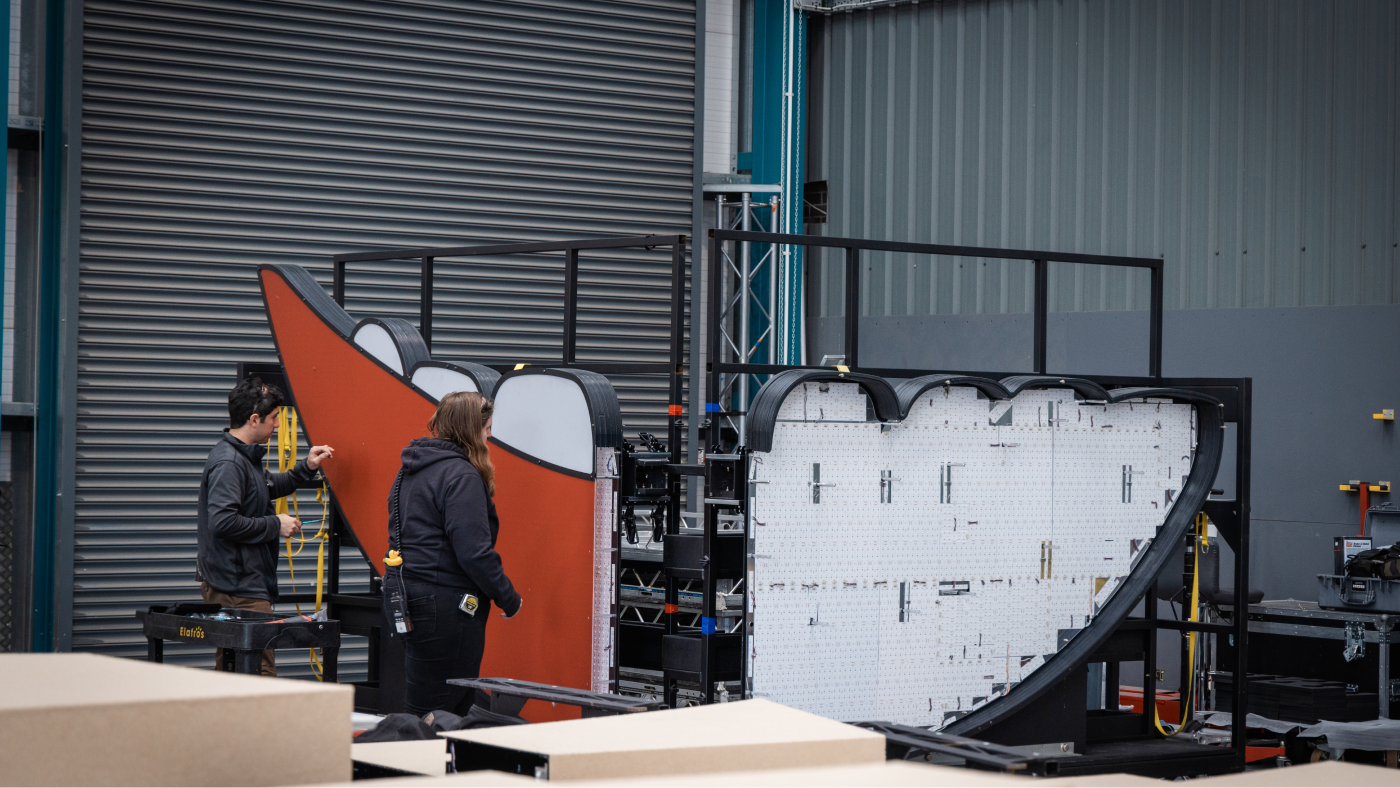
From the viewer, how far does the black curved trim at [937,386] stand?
541 centimetres

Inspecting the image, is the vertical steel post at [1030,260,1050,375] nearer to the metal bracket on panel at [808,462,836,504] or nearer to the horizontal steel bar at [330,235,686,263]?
the metal bracket on panel at [808,462,836,504]

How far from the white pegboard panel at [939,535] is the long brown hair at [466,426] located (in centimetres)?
103

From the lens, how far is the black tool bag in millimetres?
7164

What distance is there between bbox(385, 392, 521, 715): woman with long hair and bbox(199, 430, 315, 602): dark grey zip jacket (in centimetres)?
98

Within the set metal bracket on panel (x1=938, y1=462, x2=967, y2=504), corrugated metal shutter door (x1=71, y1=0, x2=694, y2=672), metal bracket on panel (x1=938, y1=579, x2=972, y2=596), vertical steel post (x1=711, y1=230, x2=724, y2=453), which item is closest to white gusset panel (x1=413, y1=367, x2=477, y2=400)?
vertical steel post (x1=711, y1=230, x2=724, y2=453)

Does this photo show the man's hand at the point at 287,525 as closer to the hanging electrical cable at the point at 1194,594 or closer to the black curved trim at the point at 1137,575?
the black curved trim at the point at 1137,575

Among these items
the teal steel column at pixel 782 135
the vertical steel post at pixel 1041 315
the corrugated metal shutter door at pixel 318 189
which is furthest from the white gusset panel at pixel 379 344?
the teal steel column at pixel 782 135

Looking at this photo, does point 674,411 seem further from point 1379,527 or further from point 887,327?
point 887,327

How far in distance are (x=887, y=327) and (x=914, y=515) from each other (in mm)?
6024

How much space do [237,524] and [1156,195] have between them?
22.5 ft

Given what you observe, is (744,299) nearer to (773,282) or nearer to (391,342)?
(773,282)

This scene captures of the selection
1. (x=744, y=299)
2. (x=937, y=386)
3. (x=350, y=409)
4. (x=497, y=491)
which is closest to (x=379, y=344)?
(x=350, y=409)

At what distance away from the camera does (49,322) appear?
8.80 m

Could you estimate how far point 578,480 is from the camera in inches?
218
